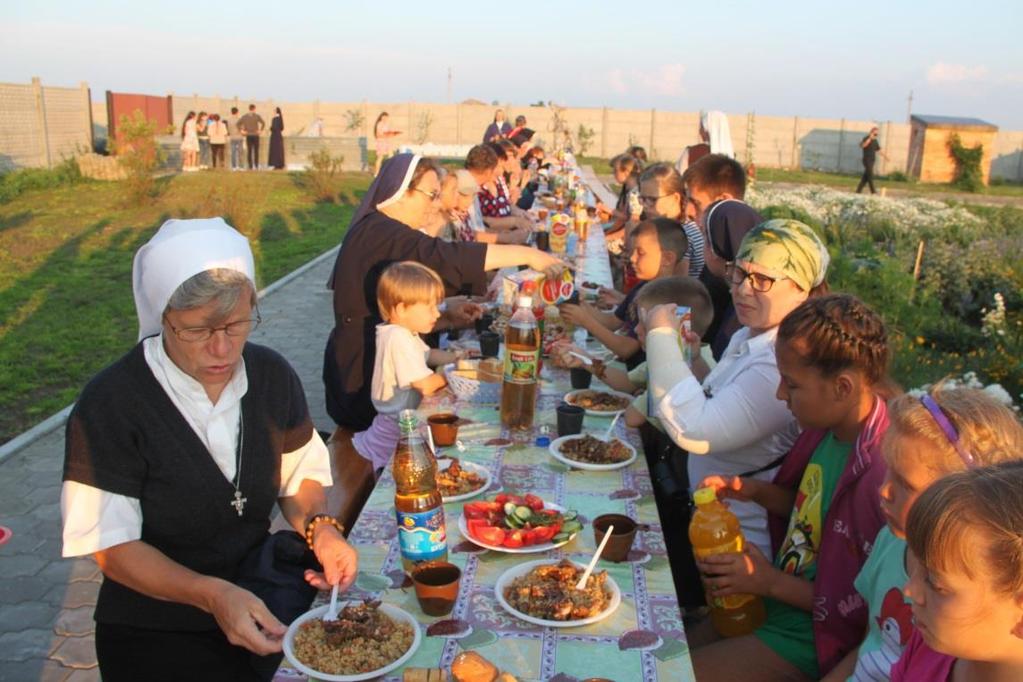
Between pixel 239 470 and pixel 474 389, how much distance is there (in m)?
1.42

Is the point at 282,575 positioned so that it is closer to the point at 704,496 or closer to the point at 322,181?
the point at 704,496

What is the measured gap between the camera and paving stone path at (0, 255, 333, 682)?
3.42m

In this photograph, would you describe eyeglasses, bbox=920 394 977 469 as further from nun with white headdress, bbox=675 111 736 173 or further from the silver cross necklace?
nun with white headdress, bbox=675 111 736 173

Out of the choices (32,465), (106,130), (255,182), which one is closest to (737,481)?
(32,465)

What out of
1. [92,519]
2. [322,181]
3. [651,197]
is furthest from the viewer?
[322,181]

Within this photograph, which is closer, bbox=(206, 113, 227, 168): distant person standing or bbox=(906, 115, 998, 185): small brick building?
bbox=(206, 113, 227, 168): distant person standing

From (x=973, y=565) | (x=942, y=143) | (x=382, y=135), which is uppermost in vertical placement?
(x=942, y=143)

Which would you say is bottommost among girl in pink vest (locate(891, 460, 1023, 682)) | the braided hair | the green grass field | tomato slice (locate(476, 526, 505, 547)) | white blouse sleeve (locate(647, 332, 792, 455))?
the green grass field

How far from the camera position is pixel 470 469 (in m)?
2.78

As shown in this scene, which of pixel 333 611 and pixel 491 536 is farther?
pixel 491 536

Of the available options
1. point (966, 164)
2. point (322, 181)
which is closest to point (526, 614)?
point (322, 181)

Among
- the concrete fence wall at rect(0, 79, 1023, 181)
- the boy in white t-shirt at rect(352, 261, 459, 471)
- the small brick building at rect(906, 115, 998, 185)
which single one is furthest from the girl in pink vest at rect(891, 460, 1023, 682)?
the concrete fence wall at rect(0, 79, 1023, 181)

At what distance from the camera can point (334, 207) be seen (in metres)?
19.8

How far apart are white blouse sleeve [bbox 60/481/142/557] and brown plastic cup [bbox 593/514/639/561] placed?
123cm
